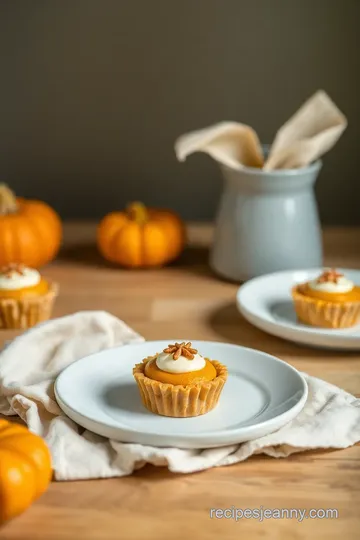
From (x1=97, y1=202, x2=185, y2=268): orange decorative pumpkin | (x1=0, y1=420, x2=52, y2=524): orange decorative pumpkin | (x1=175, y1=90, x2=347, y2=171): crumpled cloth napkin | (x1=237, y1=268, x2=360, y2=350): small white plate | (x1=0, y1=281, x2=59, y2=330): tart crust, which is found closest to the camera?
(x1=0, y1=420, x2=52, y2=524): orange decorative pumpkin

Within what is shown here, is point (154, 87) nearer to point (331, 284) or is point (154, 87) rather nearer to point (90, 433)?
point (331, 284)

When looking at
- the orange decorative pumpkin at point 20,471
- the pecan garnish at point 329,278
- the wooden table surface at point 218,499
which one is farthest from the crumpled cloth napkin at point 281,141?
the orange decorative pumpkin at point 20,471

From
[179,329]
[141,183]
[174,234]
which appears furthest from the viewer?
[141,183]

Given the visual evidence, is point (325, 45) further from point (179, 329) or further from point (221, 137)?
point (179, 329)

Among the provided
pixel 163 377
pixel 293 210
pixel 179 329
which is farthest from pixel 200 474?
pixel 293 210

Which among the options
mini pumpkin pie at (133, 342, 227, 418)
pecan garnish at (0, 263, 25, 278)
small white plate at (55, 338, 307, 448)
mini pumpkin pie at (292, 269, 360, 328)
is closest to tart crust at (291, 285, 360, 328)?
mini pumpkin pie at (292, 269, 360, 328)

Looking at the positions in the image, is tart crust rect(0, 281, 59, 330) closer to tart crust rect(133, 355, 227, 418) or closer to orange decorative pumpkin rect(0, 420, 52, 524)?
tart crust rect(133, 355, 227, 418)
